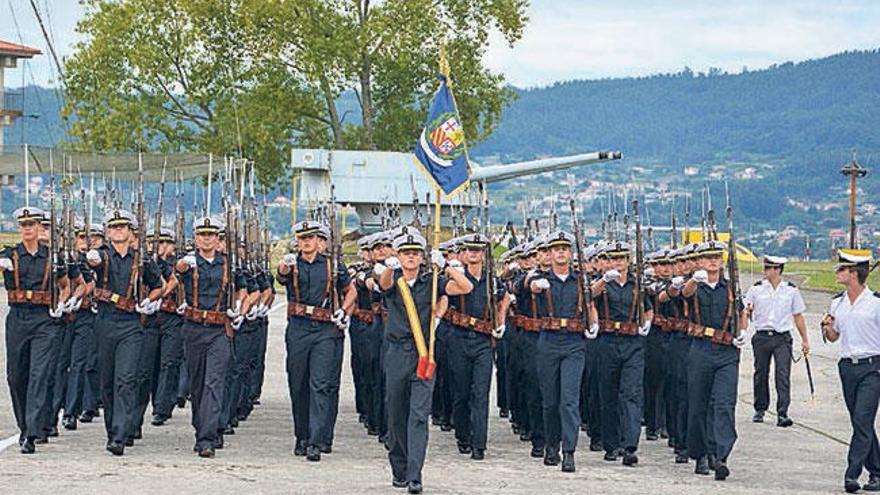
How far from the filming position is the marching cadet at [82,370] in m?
16.4

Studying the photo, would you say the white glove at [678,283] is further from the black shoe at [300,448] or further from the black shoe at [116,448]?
the black shoe at [116,448]

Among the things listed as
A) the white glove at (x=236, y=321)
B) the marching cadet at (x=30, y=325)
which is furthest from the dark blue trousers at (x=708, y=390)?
the marching cadet at (x=30, y=325)

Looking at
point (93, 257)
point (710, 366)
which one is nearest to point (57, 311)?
point (93, 257)

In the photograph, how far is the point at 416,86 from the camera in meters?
66.9

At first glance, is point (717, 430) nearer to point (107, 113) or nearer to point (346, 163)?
point (346, 163)

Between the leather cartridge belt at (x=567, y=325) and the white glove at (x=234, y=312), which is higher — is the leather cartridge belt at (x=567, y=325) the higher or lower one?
the lower one

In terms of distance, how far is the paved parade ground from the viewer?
12.8 meters

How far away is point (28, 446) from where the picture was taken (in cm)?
1416

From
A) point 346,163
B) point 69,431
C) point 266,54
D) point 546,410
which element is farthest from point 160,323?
point 266,54

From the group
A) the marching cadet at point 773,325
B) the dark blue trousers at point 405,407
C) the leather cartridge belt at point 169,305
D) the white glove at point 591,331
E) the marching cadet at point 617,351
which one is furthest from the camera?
the marching cadet at point 773,325

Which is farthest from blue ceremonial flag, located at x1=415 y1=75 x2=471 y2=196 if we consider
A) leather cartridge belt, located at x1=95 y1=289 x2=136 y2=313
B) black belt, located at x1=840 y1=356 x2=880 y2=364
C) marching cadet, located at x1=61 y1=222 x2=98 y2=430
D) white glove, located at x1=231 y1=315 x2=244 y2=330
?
marching cadet, located at x1=61 y1=222 x2=98 y2=430

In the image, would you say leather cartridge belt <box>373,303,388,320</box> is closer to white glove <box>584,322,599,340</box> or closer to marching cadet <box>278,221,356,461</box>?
marching cadet <box>278,221,356,461</box>

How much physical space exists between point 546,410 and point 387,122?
53.4 m

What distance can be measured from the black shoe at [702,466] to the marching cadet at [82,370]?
220 inches
